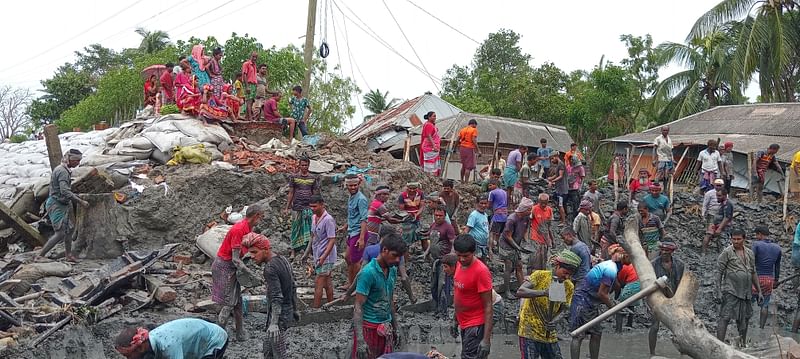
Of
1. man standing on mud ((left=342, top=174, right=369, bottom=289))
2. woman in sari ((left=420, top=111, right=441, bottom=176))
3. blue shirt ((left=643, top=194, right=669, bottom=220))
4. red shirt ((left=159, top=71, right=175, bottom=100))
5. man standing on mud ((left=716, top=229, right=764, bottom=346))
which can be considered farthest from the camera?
red shirt ((left=159, top=71, right=175, bottom=100))

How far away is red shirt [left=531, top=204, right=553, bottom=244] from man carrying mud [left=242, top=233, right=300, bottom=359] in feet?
13.9

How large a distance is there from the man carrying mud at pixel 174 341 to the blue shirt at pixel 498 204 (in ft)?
20.1

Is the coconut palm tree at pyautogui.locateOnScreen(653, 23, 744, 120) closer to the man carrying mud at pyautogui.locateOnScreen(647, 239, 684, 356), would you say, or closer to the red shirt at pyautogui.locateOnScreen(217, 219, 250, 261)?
the man carrying mud at pyautogui.locateOnScreen(647, 239, 684, 356)

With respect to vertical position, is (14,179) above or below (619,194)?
above

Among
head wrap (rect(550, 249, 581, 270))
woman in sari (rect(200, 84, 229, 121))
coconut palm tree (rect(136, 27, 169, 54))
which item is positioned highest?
coconut palm tree (rect(136, 27, 169, 54))

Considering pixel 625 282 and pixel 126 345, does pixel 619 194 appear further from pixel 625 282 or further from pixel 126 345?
pixel 126 345

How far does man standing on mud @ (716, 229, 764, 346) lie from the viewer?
28.1 ft

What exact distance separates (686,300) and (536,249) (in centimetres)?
590

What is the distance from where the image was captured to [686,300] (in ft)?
13.7

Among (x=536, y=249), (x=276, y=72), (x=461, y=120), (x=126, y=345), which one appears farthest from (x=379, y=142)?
(x=126, y=345)

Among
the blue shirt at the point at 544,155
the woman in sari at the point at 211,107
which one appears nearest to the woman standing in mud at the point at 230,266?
the woman in sari at the point at 211,107

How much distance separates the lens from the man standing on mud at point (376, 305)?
576 cm

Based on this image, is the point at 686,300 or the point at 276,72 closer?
the point at 686,300

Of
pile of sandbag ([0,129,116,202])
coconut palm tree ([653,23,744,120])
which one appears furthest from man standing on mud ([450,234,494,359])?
coconut palm tree ([653,23,744,120])
